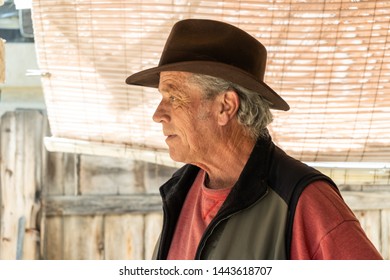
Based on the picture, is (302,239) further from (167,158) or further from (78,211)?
(78,211)

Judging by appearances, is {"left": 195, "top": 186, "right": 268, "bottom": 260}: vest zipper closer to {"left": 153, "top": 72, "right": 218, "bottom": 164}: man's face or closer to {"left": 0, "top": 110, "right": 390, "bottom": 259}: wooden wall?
{"left": 153, "top": 72, "right": 218, "bottom": 164}: man's face

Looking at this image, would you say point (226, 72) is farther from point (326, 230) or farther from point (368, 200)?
point (368, 200)

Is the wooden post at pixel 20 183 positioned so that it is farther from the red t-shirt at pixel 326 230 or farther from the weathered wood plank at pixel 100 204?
the red t-shirt at pixel 326 230

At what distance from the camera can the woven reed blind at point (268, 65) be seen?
202cm

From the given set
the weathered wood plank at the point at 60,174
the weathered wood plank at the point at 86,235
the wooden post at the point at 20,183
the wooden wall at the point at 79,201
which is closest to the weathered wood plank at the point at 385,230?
the wooden wall at the point at 79,201

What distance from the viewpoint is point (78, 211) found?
3.29 metres

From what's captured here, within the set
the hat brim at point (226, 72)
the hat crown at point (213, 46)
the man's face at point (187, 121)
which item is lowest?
the man's face at point (187, 121)

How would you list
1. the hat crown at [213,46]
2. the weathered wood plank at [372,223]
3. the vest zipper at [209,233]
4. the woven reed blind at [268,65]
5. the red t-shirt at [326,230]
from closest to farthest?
the red t-shirt at [326,230]
the vest zipper at [209,233]
the hat crown at [213,46]
the woven reed blind at [268,65]
the weathered wood plank at [372,223]

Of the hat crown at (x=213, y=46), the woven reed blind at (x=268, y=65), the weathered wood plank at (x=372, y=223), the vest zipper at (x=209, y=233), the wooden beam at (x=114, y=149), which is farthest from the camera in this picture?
the weathered wood plank at (x=372, y=223)

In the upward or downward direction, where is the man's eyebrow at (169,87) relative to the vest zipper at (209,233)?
upward

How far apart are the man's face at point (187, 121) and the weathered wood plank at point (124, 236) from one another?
1.76 m

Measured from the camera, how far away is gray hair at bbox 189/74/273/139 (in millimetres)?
1600

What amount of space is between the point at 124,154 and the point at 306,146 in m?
0.62
